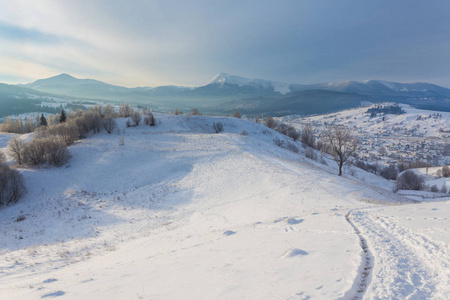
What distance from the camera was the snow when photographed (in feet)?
19.3

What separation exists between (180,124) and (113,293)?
3119 inches

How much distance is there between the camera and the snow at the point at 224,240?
5.87 meters

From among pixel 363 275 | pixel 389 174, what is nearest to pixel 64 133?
pixel 363 275

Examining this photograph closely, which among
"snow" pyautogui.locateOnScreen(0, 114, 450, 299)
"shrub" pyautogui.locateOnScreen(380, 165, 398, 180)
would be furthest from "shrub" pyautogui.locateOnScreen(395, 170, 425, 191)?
"snow" pyautogui.locateOnScreen(0, 114, 450, 299)

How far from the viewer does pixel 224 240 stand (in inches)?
419

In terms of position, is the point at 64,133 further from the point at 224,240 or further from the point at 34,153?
the point at 224,240

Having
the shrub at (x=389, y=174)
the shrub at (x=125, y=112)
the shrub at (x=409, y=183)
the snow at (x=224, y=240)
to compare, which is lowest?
the shrub at (x=389, y=174)

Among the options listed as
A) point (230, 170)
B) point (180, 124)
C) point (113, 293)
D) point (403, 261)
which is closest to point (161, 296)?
point (113, 293)

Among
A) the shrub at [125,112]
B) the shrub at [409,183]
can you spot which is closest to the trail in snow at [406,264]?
the shrub at [409,183]

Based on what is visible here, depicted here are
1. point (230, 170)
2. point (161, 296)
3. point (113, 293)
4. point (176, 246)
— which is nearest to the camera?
point (161, 296)

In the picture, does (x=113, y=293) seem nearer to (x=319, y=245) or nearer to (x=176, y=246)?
(x=176, y=246)

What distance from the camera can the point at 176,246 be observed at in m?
10.9

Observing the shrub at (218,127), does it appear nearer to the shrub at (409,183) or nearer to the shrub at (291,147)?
the shrub at (291,147)

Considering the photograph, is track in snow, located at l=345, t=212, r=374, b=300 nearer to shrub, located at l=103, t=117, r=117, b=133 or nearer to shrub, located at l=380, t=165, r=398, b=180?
shrub, located at l=103, t=117, r=117, b=133
